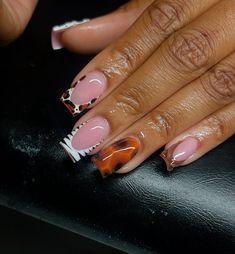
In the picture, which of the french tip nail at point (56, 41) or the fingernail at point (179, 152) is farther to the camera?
the french tip nail at point (56, 41)

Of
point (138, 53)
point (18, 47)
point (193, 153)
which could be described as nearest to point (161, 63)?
point (138, 53)

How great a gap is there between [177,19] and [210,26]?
6 cm

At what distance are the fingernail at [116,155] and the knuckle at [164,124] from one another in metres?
0.04

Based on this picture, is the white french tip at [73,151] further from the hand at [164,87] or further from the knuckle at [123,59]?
the knuckle at [123,59]

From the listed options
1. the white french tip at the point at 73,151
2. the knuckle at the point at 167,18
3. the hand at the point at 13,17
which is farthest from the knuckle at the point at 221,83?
the hand at the point at 13,17

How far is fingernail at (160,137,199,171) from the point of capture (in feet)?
2.11

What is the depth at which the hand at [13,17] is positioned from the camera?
0.73 meters

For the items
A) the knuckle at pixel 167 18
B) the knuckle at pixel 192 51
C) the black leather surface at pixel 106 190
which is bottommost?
the black leather surface at pixel 106 190

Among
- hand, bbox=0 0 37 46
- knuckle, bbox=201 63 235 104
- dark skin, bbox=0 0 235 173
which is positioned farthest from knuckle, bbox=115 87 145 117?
hand, bbox=0 0 37 46

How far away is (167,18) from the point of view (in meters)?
0.71

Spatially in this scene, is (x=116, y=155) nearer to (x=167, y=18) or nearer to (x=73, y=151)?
(x=73, y=151)

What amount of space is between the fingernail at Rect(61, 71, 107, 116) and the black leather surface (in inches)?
0.7

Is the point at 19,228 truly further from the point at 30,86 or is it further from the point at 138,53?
the point at 138,53

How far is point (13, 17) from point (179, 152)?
40 centimetres
